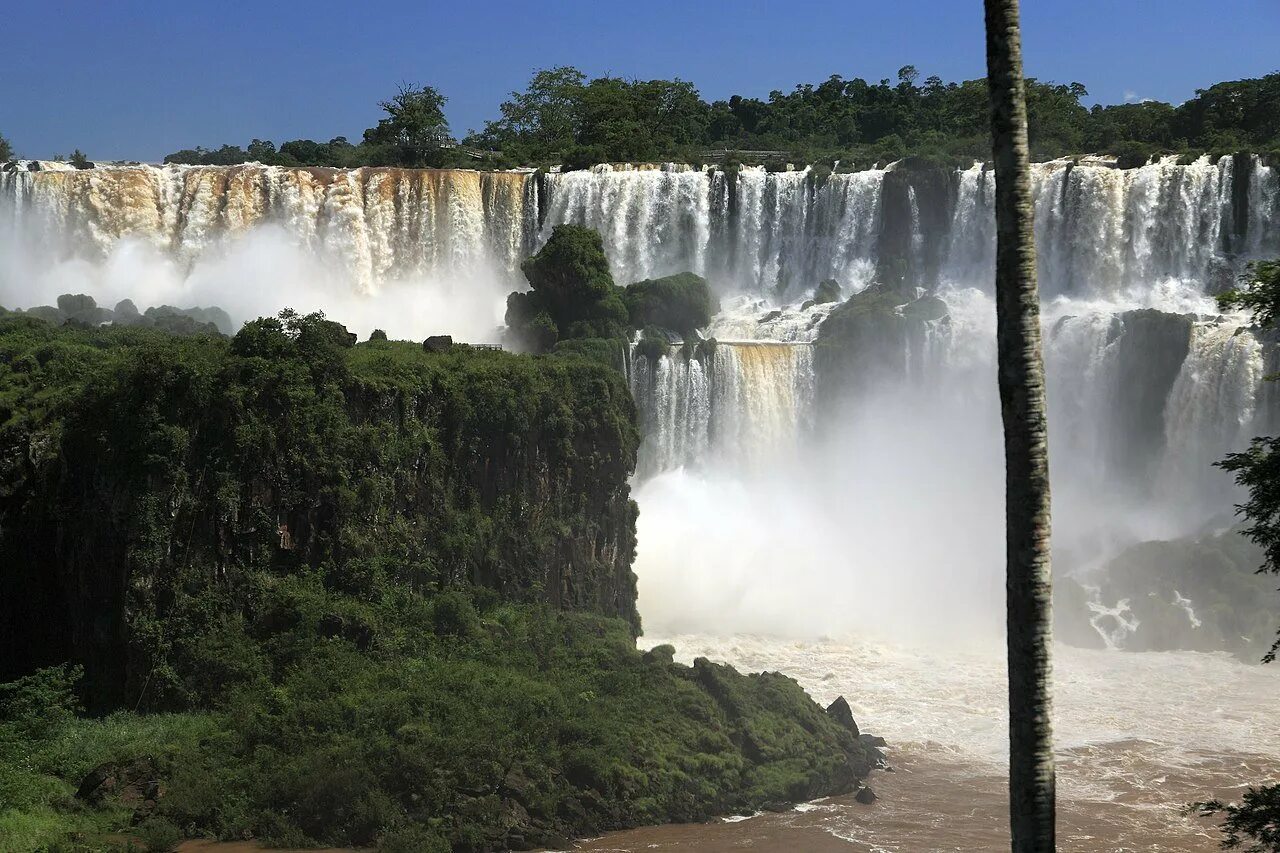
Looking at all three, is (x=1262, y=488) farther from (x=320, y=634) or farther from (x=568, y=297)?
(x=568, y=297)

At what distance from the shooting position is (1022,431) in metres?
9.05

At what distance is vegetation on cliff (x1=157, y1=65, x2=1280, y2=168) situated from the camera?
1946 inches

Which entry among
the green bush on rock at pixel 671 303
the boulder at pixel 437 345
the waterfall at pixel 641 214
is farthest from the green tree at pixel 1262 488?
the waterfall at pixel 641 214

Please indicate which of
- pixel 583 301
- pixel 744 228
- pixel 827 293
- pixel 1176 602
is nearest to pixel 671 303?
pixel 583 301

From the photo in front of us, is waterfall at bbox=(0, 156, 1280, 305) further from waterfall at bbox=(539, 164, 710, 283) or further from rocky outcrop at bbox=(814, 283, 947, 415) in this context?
rocky outcrop at bbox=(814, 283, 947, 415)

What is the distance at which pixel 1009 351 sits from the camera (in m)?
8.99

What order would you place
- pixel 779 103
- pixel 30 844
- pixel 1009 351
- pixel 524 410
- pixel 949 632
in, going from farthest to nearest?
1. pixel 779 103
2. pixel 949 632
3. pixel 524 410
4. pixel 30 844
5. pixel 1009 351

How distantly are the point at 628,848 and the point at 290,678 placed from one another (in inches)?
210

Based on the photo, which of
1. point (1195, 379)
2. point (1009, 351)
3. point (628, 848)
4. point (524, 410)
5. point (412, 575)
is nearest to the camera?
point (1009, 351)

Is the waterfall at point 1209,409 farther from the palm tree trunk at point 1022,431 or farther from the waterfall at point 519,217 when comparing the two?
the palm tree trunk at point 1022,431

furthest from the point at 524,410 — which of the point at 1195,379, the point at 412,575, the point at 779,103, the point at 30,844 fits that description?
the point at 779,103

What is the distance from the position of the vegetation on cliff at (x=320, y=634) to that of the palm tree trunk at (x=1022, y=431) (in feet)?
36.4

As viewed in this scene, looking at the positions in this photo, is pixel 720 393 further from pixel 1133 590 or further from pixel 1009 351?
pixel 1009 351

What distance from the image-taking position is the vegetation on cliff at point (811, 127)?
1946 inches
